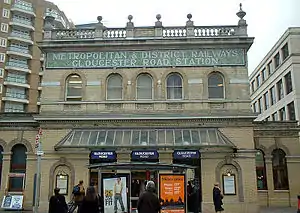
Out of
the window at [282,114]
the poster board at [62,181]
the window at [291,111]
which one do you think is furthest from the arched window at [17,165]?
the window at [282,114]

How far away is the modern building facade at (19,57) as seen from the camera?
176 feet

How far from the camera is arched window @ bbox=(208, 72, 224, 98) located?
22953 mm

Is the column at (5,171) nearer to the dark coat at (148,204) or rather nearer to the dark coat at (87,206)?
the dark coat at (87,206)

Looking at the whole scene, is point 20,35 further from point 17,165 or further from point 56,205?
point 56,205

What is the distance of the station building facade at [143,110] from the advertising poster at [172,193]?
22.2 ft

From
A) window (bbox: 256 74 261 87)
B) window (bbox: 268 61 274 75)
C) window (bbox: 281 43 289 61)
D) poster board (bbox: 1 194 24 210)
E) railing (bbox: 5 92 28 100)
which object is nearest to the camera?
poster board (bbox: 1 194 24 210)

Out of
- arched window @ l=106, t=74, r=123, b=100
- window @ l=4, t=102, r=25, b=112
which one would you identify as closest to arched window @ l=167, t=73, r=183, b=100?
arched window @ l=106, t=74, r=123, b=100

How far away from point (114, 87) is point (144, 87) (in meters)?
1.92

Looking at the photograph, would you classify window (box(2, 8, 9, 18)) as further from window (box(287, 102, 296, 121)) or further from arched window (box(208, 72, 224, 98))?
arched window (box(208, 72, 224, 98))

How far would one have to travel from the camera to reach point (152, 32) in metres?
24.1

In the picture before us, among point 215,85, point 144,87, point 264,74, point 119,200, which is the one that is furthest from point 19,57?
point 119,200

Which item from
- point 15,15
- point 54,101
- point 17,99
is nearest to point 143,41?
point 54,101

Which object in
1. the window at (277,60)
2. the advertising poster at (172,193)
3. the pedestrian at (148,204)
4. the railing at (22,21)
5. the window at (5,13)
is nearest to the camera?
the pedestrian at (148,204)

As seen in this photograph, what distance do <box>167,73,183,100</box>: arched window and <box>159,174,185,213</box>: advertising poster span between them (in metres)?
9.58
